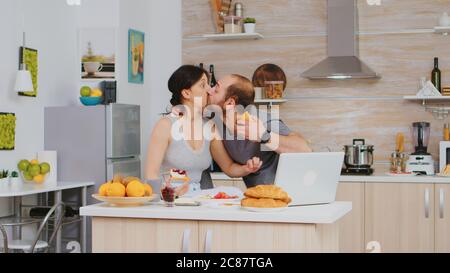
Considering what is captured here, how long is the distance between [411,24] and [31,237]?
11.9 ft

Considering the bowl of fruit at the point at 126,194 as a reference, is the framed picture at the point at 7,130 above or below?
above

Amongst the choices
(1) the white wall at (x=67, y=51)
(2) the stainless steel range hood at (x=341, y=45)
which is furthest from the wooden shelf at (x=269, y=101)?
(1) the white wall at (x=67, y=51)

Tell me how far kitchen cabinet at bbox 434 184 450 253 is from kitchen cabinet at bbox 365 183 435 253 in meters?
0.04

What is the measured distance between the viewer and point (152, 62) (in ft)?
21.6

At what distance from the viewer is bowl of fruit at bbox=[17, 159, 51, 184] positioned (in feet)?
17.0

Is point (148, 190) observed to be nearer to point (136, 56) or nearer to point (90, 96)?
point (90, 96)

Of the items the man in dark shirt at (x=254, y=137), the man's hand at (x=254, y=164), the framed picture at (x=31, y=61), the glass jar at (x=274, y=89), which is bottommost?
the man's hand at (x=254, y=164)

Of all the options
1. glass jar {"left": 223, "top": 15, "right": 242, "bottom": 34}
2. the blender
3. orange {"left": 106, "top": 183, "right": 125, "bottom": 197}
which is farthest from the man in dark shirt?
glass jar {"left": 223, "top": 15, "right": 242, "bottom": 34}

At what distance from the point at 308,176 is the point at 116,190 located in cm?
82

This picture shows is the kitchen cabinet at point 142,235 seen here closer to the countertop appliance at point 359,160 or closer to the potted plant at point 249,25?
the countertop appliance at point 359,160

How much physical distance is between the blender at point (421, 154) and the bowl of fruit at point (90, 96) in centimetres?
259

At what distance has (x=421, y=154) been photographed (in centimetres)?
556

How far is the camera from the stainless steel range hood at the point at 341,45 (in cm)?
571

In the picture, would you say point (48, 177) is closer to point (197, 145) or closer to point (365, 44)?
point (197, 145)
